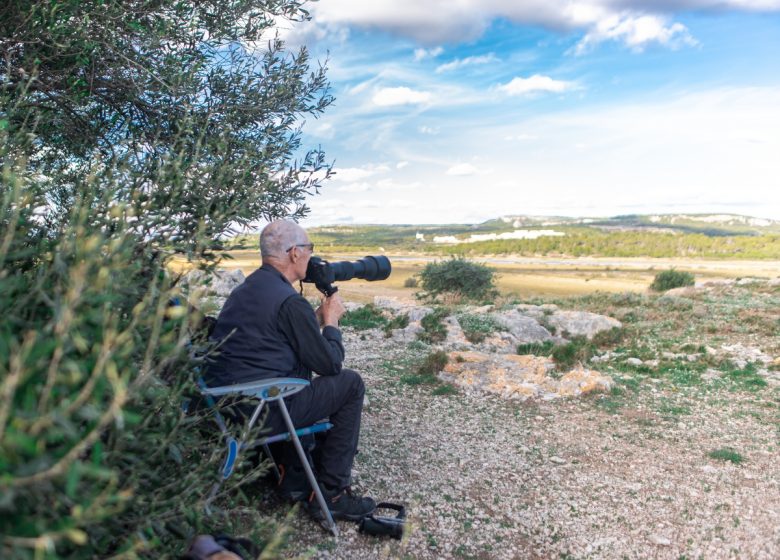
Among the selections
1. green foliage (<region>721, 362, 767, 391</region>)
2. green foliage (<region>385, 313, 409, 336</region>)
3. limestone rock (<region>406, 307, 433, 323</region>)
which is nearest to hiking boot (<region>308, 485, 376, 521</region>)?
green foliage (<region>721, 362, 767, 391</region>)

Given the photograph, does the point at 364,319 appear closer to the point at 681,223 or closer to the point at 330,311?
the point at 330,311

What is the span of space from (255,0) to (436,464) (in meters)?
4.42

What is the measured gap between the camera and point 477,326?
42.4 feet

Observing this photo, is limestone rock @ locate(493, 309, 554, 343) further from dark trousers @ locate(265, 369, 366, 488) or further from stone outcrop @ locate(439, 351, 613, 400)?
dark trousers @ locate(265, 369, 366, 488)

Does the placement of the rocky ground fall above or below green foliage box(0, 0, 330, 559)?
below

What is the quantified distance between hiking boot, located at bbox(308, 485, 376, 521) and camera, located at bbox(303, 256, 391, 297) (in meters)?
1.43

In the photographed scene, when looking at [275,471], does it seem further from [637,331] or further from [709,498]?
[637,331]

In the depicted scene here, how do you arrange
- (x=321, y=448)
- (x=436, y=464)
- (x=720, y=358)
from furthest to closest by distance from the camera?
(x=720, y=358) → (x=436, y=464) → (x=321, y=448)

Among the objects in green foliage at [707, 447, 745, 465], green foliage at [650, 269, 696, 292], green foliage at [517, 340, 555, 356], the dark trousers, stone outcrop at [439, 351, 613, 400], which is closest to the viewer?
the dark trousers

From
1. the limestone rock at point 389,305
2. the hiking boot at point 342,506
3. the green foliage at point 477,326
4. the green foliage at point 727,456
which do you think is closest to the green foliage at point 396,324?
the green foliage at point 477,326

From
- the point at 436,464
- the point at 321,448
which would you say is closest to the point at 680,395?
the point at 436,464

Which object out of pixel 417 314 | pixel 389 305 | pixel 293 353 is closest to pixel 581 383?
pixel 293 353

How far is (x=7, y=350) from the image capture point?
55.4 inches

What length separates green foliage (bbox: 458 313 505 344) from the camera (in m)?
12.1
